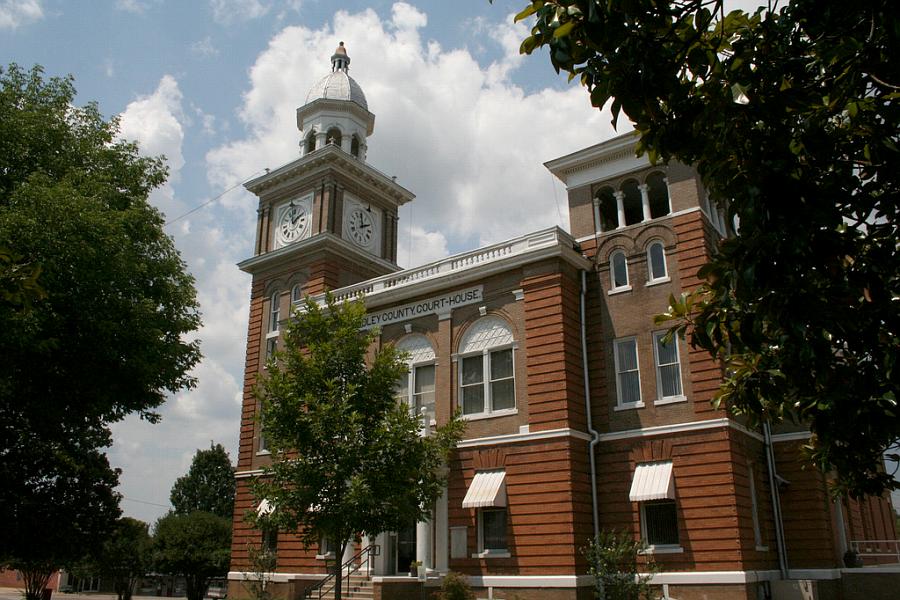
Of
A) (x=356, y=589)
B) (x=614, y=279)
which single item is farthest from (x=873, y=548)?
(x=356, y=589)

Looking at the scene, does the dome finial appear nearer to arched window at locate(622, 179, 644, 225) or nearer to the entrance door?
arched window at locate(622, 179, 644, 225)

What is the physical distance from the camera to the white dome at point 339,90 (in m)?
41.8

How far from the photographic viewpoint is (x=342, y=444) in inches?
871

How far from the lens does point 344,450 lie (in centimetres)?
2194

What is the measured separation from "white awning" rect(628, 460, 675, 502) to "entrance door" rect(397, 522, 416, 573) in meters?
8.48

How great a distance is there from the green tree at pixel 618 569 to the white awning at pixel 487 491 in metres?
3.38

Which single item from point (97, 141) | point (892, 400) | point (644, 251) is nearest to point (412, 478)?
point (644, 251)

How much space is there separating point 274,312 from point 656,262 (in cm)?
1864

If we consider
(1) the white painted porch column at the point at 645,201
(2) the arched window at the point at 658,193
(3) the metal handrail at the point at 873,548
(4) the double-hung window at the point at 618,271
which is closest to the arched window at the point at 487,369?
(4) the double-hung window at the point at 618,271

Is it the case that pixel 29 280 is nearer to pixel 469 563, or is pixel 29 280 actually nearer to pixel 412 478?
pixel 412 478

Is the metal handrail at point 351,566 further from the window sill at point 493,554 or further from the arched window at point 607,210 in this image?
the arched window at point 607,210

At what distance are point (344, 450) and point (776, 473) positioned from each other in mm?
14949

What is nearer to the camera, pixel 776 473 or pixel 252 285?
pixel 776 473

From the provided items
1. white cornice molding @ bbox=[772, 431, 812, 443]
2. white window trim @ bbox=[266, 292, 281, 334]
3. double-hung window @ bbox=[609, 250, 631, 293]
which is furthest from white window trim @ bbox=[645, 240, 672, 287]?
white window trim @ bbox=[266, 292, 281, 334]
